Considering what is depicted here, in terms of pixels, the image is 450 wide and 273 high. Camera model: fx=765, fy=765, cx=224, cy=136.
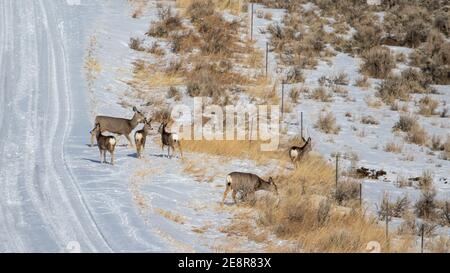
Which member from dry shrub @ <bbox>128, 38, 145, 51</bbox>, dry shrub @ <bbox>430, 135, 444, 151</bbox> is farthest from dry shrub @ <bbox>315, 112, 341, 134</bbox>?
dry shrub @ <bbox>128, 38, 145, 51</bbox>

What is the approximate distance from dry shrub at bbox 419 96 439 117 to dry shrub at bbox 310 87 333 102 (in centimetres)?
326

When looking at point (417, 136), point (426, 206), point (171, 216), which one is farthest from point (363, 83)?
point (171, 216)

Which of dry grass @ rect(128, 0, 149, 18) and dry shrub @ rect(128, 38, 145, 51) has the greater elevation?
dry grass @ rect(128, 0, 149, 18)

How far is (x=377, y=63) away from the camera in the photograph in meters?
31.4

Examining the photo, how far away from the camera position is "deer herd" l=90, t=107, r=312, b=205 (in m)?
15.8

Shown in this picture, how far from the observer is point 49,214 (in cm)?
1393

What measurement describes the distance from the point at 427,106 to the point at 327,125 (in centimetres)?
500

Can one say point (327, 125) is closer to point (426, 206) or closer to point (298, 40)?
point (426, 206)

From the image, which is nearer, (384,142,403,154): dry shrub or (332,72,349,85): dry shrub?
(384,142,403,154): dry shrub

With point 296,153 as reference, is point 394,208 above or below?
below

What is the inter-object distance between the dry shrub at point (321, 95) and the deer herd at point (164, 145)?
6513 millimetres

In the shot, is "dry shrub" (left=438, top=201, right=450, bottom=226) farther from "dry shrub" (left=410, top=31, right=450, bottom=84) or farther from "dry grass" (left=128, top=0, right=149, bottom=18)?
"dry grass" (left=128, top=0, right=149, bottom=18)
